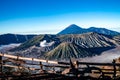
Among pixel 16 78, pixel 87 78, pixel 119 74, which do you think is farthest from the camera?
pixel 119 74

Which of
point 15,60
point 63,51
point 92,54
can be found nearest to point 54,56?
point 63,51

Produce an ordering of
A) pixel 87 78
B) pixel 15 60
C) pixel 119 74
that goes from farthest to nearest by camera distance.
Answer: pixel 15 60 < pixel 119 74 < pixel 87 78

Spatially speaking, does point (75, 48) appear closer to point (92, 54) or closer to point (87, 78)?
point (92, 54)

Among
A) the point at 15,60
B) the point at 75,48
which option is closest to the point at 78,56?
the point at 75,48

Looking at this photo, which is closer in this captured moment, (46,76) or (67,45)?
(46,76)

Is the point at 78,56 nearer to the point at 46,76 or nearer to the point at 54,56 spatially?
the point at 54,56

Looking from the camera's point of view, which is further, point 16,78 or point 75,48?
point 75,48

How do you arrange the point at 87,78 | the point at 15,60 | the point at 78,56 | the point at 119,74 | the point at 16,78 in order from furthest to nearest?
1. the point at 78,56
2. the point at 15,60
3. the point at 119,74
4. the point at 87,78
5. the point at 16,78

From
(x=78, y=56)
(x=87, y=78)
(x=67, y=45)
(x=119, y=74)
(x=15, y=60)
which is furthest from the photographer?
(x=67, y=45)

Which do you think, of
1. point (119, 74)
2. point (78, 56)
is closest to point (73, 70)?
point (119, 74)
